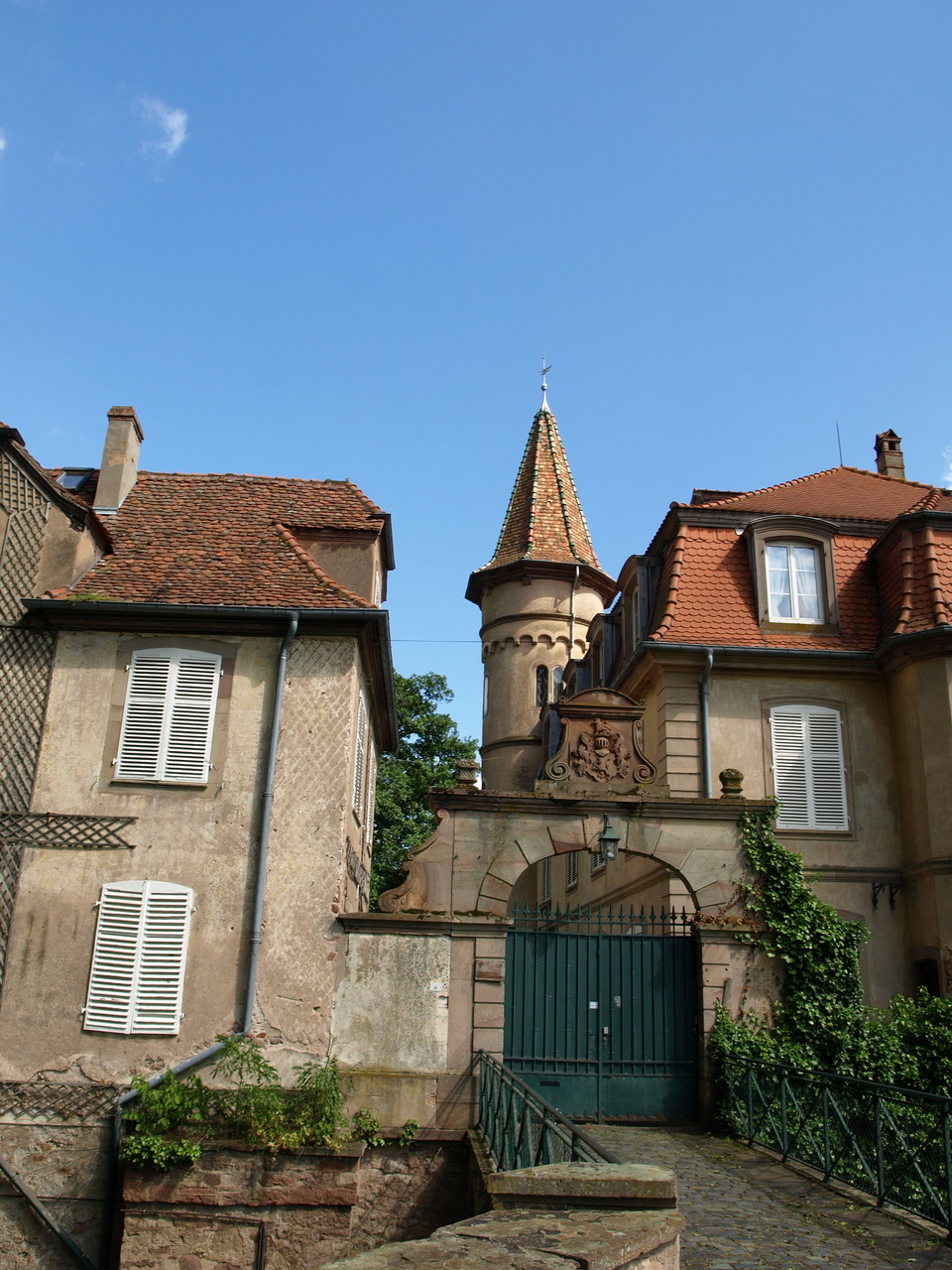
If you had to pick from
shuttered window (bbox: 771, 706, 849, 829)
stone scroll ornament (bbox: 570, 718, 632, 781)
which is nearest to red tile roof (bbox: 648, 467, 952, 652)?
shuttered window (bbox: 771, 706, 849, 829)

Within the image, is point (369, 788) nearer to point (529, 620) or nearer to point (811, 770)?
point (811, 770)

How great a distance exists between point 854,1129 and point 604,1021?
3975 millimetres

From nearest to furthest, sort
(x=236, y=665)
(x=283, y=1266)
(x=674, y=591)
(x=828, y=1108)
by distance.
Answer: (x=828, y=1108)
(x=283, y=1266)
(x=236, y=665)
(x=674, y=591)

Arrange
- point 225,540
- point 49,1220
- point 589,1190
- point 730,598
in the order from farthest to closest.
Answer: point 730,598
point 225,540
point 49,1220
point 589,1190

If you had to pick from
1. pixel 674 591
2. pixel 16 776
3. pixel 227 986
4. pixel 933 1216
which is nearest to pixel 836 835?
pixel 674 591

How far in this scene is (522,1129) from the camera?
9305 mm

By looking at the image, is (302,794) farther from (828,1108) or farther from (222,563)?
(828,1108)

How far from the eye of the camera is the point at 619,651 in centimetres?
2206

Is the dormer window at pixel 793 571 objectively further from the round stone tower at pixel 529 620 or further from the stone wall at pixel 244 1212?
the stone wall at pixel 244 1212

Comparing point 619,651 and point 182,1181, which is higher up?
point 619,651

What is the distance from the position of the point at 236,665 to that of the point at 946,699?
34.0 ft

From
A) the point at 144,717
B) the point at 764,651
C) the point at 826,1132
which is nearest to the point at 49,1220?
the point at 144,717

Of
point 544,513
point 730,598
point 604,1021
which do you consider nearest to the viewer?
point 604,1021

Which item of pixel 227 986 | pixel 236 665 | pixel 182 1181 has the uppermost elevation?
pixel 236 665
